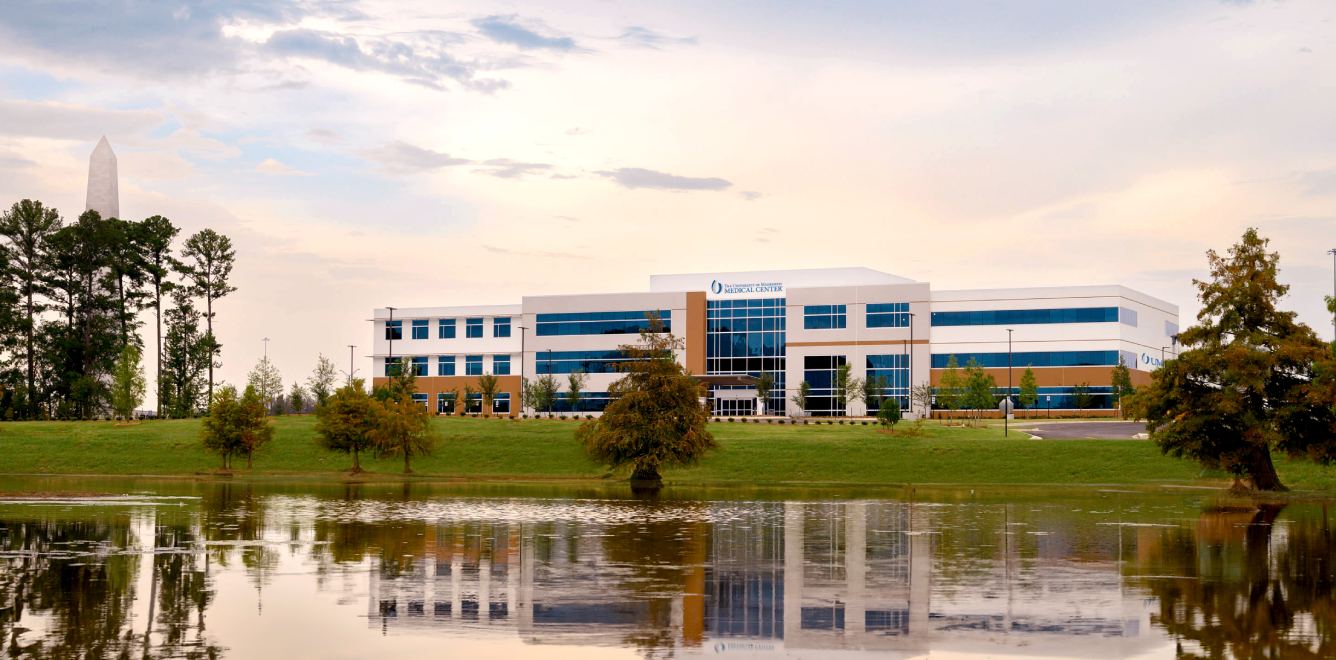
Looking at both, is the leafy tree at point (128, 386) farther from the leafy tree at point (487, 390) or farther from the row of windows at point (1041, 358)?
the row of windows at point (1041, 358)

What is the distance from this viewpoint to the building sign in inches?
5517

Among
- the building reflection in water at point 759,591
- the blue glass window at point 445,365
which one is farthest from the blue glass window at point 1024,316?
the building reflection in water at point 759,591

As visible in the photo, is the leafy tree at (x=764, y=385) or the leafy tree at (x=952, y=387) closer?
the leafy tree at (x=952, y=387)

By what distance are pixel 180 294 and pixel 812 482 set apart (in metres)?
75.6

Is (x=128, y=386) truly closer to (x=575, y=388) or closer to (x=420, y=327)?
(x=575, y=388)

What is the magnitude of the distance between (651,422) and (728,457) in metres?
11.5

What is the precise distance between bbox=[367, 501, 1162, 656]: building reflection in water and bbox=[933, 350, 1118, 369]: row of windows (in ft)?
318

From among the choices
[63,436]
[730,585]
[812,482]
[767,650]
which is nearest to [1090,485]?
[812,482]

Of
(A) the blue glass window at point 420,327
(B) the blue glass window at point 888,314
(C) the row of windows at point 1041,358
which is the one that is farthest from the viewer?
(A) the blue glass window at point 420,327

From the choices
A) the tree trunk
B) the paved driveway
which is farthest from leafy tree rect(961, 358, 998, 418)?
the tree trunk

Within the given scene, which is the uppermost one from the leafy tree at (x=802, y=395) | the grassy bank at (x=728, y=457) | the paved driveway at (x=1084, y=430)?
the leafy tree at (x=802, y=395)

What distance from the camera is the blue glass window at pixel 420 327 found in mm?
156875

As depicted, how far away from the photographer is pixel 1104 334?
127 meters

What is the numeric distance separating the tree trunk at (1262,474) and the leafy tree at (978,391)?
58.0m
